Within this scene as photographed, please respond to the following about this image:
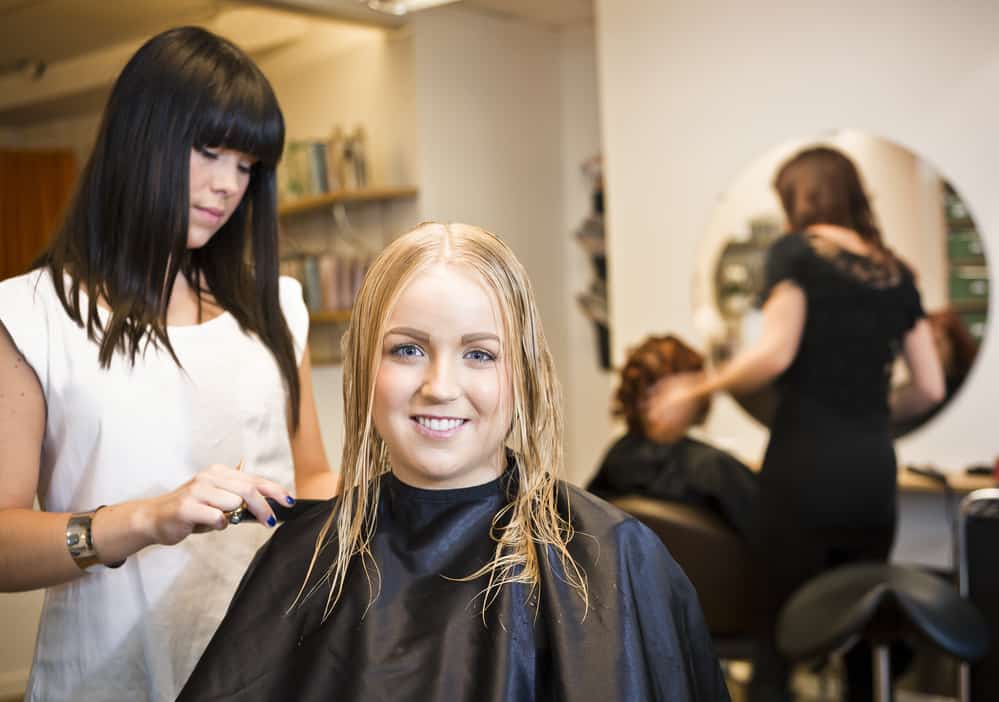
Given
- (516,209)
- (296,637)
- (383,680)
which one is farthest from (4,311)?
(516,209)

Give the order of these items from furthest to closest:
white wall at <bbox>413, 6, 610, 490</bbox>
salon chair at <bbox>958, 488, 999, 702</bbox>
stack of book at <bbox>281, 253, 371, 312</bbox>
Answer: white wall at <bbox>413, 6, 610, 490</bbox>, stack of book at <bbox>281, 253, 371, 312</bbox>, salon chair at <bbox>958, 488, 999, 702</bbox>

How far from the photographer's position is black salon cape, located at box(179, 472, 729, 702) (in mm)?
1144

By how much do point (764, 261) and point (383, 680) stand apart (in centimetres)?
275

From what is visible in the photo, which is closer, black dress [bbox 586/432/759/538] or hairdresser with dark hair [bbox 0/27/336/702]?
hairdresser with dark hair [bbox 0/27/336/702]

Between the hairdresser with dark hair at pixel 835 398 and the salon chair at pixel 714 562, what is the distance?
0.12 meters

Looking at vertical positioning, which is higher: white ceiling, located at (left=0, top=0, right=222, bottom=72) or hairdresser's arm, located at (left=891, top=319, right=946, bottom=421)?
white ceiling, located at (left=0, top=0, right=222, bottom=72)

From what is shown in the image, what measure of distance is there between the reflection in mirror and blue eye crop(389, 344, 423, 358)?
245 centimetres

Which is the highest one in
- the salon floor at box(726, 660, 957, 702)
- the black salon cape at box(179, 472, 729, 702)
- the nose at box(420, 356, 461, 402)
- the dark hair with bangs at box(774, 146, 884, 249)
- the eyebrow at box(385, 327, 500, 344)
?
the dark hair with bangs at box(774, 146, 884, 249)

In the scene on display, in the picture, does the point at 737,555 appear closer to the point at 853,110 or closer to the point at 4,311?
the point at 853,110

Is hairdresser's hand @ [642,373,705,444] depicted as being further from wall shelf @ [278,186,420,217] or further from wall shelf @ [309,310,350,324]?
wall shelf @ [278,186,420,217]

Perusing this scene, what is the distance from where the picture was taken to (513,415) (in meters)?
1.24

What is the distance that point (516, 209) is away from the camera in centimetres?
491

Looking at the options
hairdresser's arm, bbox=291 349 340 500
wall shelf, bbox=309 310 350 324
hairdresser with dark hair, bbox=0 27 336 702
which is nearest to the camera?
hairdresser with dark hair, bbox=0 27 336 702

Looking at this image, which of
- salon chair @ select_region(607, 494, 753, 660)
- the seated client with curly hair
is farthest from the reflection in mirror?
salon chair @ select_region(607, 494, 753, 660)
